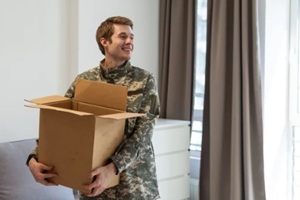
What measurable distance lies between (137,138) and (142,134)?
0.03 m

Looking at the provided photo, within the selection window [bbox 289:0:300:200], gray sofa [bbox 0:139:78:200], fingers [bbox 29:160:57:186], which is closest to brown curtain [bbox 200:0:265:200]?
window [bbox 289:0:300:200]

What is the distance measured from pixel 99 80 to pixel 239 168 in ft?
5.40

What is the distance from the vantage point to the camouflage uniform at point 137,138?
1560 mm

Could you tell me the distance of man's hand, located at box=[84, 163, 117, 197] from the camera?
1.42 m

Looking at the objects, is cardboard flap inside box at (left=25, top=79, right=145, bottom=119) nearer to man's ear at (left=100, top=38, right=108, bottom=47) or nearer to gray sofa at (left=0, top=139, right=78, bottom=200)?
man's ear at (left=100, top=38, right=108, bottom=47)

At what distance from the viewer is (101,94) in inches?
60.4

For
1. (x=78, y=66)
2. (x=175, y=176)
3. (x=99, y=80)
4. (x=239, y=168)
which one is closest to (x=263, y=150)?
(x=239, y=168)

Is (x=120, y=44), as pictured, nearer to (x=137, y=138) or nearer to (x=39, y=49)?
(x=137, y=138)

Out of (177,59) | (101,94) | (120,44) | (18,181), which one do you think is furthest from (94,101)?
(177,59)

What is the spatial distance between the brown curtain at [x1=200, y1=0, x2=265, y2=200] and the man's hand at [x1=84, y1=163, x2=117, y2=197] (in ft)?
5.46

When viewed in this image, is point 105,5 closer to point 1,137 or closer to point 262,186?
point 1,137

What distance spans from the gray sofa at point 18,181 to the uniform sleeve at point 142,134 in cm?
96

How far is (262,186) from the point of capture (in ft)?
9.63

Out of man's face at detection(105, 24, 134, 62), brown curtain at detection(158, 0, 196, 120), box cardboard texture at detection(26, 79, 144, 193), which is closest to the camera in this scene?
box cardboard texture at detection(26, 79, 144, 193)
